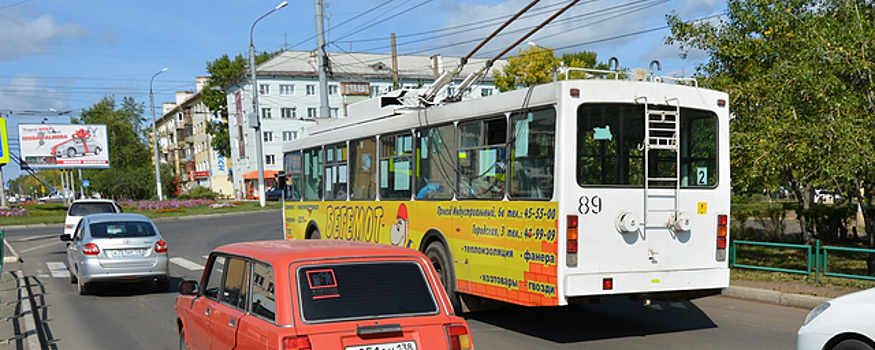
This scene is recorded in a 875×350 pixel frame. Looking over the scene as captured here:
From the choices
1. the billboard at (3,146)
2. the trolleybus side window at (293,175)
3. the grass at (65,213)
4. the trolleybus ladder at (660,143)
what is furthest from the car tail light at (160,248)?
the grass at (65,213)

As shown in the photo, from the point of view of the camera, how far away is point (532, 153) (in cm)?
884

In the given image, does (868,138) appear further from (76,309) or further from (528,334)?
(76,309)

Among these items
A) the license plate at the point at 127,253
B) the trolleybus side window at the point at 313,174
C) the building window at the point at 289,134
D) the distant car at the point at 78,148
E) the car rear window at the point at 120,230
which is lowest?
the license plate at the point at 127,253

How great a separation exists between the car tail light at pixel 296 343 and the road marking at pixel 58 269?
50.9 feet

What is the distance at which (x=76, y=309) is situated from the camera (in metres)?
12.6

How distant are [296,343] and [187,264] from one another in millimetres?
16730

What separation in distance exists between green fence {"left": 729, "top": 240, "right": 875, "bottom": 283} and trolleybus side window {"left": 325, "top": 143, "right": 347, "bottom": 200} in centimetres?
724

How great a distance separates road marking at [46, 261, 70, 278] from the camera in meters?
18.2

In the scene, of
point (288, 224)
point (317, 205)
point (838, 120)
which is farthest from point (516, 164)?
point (288, 224)

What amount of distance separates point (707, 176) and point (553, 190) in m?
2.15

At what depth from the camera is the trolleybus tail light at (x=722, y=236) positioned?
30.0 ft

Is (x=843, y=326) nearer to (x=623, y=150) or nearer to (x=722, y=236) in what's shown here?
(x=722, y=236)

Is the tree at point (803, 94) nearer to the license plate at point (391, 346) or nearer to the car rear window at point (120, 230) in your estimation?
the license plate at point (391, 346)

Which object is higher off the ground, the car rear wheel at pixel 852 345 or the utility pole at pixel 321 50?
the utility pole at pixel 321 50
